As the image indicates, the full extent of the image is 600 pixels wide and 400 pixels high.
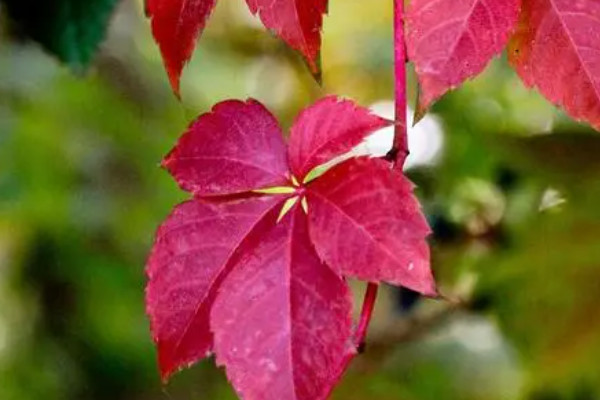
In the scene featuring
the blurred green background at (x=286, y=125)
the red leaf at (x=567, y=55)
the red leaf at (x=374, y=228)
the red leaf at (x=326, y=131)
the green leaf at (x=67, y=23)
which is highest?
the red leaf at (x=567, y=55)

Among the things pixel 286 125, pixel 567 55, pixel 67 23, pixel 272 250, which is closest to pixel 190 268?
pixel 272 250

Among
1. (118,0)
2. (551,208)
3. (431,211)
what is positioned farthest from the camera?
(431,211)

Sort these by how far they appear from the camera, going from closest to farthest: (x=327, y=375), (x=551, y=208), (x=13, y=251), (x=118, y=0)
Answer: (x=327, y=375)
(x=118, y=0)
(x=551, y=208)
(x=13, y=251)

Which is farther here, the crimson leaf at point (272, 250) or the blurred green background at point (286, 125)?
the blurred green background at point (286, 125)

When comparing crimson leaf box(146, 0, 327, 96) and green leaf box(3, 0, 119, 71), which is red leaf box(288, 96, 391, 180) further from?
green leaf box(3, 0, 119, 71)

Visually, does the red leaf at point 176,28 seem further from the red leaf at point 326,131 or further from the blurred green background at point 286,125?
the blurred green background at point 286,125

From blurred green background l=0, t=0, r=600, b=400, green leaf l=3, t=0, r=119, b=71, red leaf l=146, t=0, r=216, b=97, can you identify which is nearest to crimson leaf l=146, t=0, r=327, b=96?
red leaf l=146, t=0, r=216, b=97

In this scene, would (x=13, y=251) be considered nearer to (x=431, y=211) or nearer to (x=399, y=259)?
(x=431, y=211)

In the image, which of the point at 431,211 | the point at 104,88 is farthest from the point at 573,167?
the point at 104,88

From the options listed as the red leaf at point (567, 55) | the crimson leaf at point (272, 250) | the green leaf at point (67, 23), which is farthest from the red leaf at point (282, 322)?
the green leaf at point (67, 23)
